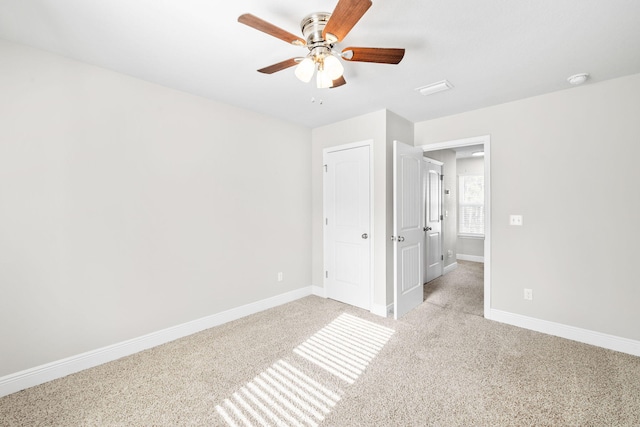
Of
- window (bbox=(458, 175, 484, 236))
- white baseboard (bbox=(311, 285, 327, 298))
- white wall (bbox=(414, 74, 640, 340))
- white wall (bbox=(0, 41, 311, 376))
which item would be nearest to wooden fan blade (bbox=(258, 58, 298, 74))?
white wall (bbox=(0, 41, 311, 376))

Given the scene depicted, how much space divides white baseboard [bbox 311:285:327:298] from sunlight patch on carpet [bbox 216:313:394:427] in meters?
1.03

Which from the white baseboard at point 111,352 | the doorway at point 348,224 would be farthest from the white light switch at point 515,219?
the white baseboard at point 111,352

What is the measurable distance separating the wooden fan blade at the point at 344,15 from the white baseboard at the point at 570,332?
329 cm

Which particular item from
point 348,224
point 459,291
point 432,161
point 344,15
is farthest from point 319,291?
point 344,15

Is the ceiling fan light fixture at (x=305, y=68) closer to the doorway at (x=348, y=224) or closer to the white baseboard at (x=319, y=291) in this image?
the doorway at (x=348, y=224)

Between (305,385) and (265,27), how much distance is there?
91.8 inches

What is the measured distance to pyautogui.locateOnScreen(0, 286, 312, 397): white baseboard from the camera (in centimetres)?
197

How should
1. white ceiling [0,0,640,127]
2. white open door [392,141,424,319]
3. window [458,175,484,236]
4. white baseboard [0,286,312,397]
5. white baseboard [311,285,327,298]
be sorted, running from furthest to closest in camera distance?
window [458,175,484,236] → white baseboard [311,285,327,298] → white open door [392,141,424,319] → white baseboard [0,286,312,397] → white ceiling [0,0,640,127]

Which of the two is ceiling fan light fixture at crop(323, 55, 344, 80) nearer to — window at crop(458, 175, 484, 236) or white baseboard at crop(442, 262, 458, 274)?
white baseboard at crop(442, 262, 458, 274)

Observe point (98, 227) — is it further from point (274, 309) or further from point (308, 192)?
point (308, 192)

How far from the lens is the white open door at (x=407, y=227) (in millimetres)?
3129

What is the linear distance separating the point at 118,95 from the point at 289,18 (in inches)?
67.7

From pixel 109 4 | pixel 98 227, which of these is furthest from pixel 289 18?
pixel 98 227

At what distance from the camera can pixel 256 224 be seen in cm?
340
